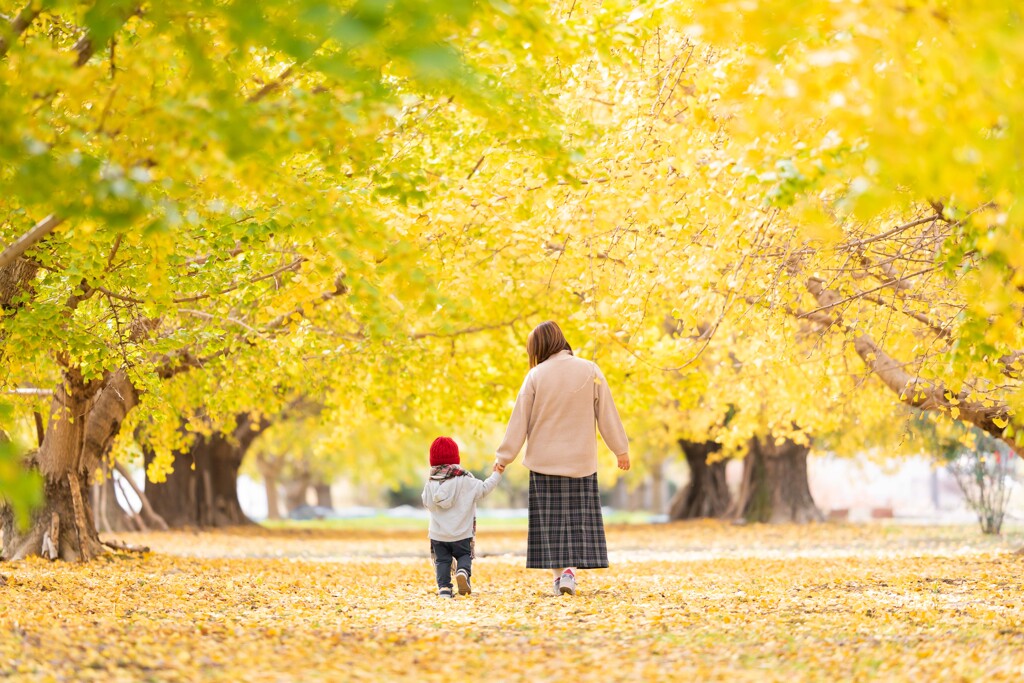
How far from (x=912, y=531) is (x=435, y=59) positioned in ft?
71.8

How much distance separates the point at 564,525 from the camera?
7.82 metres

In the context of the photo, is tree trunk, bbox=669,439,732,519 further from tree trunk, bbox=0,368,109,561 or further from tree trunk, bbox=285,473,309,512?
tree trunk, bbox=285,473,309,512

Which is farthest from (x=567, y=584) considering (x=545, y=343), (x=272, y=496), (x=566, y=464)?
(x=272, y=496)

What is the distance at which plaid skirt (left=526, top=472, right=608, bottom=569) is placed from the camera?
25.6 ft

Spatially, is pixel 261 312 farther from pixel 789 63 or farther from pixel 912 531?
pixel 912 531

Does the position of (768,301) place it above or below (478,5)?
below

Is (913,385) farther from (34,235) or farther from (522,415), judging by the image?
(34,235)

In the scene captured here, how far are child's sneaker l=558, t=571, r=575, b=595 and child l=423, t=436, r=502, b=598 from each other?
2.90 feet

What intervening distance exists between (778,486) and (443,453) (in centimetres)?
1875

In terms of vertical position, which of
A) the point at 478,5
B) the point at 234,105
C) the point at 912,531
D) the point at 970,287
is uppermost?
the point at 478,5

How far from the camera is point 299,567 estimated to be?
41.5 ft

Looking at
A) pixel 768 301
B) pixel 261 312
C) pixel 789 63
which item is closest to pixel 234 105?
pixel 789 63

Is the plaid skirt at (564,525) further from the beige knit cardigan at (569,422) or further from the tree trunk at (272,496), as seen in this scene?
the tree trunk at (272,496)

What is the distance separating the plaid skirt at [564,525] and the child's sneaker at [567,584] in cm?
7
